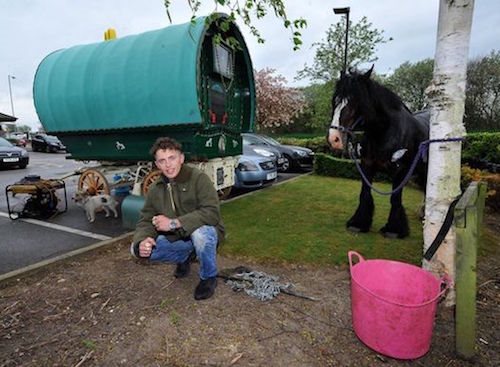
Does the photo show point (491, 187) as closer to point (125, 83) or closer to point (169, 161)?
point (169, 161)

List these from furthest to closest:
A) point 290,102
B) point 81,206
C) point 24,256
Result: point 290,102 → point 81,206 → point 24,256

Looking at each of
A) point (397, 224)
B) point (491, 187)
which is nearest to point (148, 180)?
point (397, 224)

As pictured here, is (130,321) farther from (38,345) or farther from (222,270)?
(222,270)

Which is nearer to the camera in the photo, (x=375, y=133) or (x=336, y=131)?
(x=336, y=131)

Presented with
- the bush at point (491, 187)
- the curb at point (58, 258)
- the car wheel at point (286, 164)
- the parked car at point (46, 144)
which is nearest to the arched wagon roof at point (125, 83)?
the curb at point (58, 258)

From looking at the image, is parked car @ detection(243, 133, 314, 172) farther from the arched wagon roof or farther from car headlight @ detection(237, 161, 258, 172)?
the arched wagon roof

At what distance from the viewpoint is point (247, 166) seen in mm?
8211

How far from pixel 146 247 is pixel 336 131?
2.47 metres

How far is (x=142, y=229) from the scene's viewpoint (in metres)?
2.78

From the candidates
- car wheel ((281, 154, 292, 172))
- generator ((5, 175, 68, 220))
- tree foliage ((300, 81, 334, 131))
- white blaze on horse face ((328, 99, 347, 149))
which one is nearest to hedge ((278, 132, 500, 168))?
car wheel ((281, 154, 292, 172))

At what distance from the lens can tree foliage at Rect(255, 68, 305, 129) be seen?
82.0 ft

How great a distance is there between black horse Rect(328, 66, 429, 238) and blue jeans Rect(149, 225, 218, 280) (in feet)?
6.26

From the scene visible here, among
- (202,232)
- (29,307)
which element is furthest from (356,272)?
(29,307)

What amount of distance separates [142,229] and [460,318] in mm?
2526
